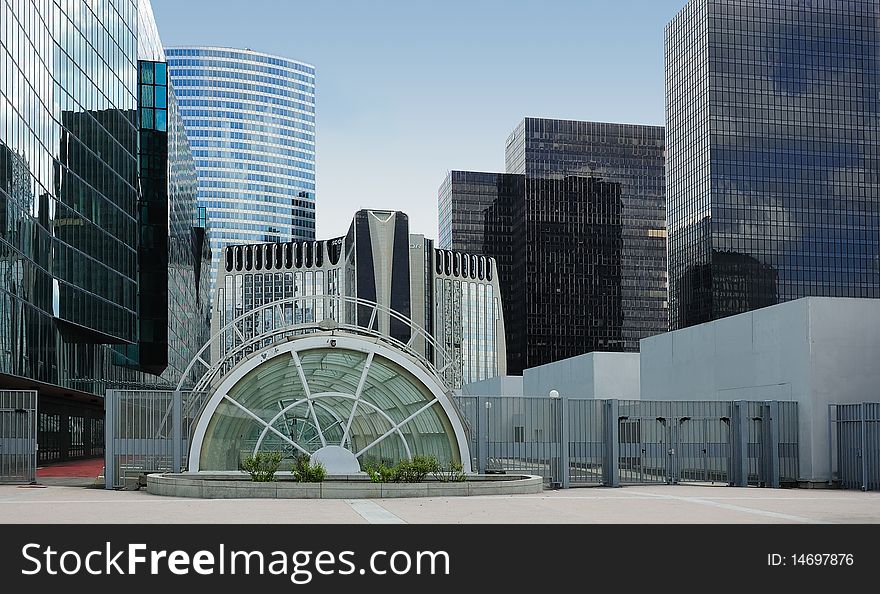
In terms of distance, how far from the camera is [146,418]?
30969 mm

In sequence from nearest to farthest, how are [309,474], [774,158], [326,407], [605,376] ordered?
[309,474]
[326,407]
[605,376]
[774,158]

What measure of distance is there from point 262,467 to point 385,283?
12873 centimetres

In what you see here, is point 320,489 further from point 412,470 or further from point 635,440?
point 635,440

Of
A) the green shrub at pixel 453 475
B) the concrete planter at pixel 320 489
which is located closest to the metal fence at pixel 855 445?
the concrete planter at pixel 320 489

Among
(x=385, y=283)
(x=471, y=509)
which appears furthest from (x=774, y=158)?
(x=471, y=509)

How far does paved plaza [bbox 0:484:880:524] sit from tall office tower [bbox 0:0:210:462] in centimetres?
1164

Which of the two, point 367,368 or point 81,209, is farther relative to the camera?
point 81,209

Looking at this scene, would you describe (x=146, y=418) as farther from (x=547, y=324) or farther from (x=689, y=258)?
(x=547, y=324)

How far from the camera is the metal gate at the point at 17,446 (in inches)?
1292

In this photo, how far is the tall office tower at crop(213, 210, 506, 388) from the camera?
156250 millimetres

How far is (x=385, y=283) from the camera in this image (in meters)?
156

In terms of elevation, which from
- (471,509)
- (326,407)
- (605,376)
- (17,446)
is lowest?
(471,509)

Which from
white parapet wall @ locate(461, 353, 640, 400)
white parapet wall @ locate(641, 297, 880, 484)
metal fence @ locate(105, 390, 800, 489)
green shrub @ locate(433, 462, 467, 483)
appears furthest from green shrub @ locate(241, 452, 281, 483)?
white parapet wall @ locate(461, 353, 640, 400)

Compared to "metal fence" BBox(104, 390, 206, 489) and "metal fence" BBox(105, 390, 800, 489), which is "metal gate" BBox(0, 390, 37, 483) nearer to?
"metal fence" BBox(104, 390, 206, 489)
